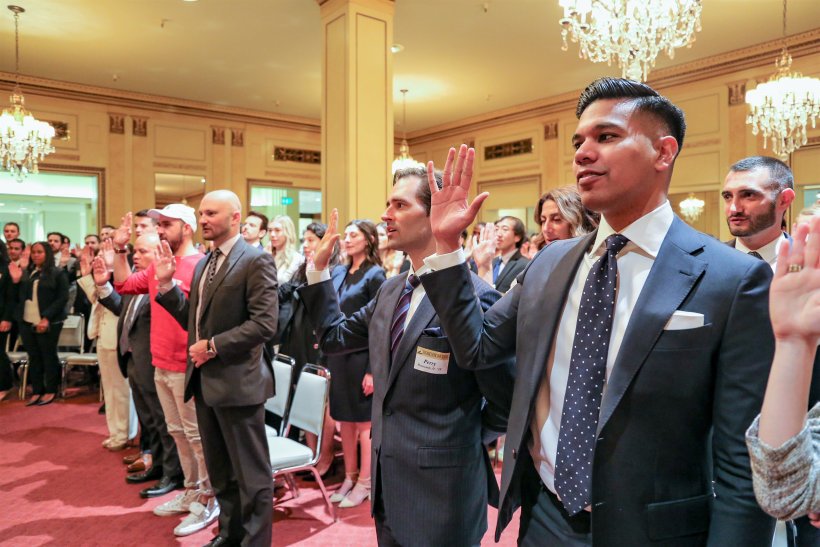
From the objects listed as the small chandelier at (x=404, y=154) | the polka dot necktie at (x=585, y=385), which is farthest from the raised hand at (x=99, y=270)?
the small chandelier at (x=404, y=154)

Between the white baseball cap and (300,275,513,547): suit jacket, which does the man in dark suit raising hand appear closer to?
the white baseball cap

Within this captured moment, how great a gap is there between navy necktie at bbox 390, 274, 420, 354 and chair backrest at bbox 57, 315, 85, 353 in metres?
5.85

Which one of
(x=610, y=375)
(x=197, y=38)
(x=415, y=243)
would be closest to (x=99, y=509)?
(x=415, y=243)

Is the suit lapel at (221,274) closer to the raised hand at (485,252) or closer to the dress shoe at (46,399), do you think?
the raised hand at (485,252)

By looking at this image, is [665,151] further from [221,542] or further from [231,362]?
[221,542]

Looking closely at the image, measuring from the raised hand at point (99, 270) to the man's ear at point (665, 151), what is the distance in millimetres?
3538

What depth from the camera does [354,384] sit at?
358 centimetres

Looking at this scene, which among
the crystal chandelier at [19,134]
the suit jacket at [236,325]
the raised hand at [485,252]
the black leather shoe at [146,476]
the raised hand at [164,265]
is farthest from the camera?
the crystal chandelier at [19,134]

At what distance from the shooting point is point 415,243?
1.83 m

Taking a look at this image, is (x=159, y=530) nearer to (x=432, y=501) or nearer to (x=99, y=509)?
(x=99, y=509)

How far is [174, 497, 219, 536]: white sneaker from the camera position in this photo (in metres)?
3.13

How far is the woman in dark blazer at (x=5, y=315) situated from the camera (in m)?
6.25

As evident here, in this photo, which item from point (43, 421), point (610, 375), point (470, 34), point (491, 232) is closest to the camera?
point (610, 375)

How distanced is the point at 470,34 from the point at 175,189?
21.0ft
